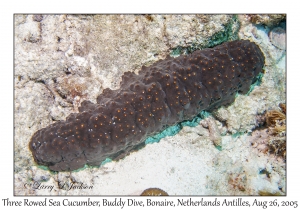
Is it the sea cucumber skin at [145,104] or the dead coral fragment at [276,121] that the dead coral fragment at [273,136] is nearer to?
the dead coral fragment at [276,121]

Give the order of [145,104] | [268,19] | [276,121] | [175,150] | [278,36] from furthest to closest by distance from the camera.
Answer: [278,36]
[268,19]
[276,121]
[175,150]
[145,104]

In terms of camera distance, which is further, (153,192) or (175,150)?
(175,150)

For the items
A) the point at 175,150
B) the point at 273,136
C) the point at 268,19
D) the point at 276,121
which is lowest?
the point at 175,150

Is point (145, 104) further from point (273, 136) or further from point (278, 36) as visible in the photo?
point (278, 36)

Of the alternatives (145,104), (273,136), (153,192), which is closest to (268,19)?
(273,136)

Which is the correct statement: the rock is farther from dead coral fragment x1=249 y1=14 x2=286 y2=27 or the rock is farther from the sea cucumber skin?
the sea cucumber skin

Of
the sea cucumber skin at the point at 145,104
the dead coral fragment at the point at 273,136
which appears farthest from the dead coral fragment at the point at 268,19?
the dead coral fragment at the point at 273,136
